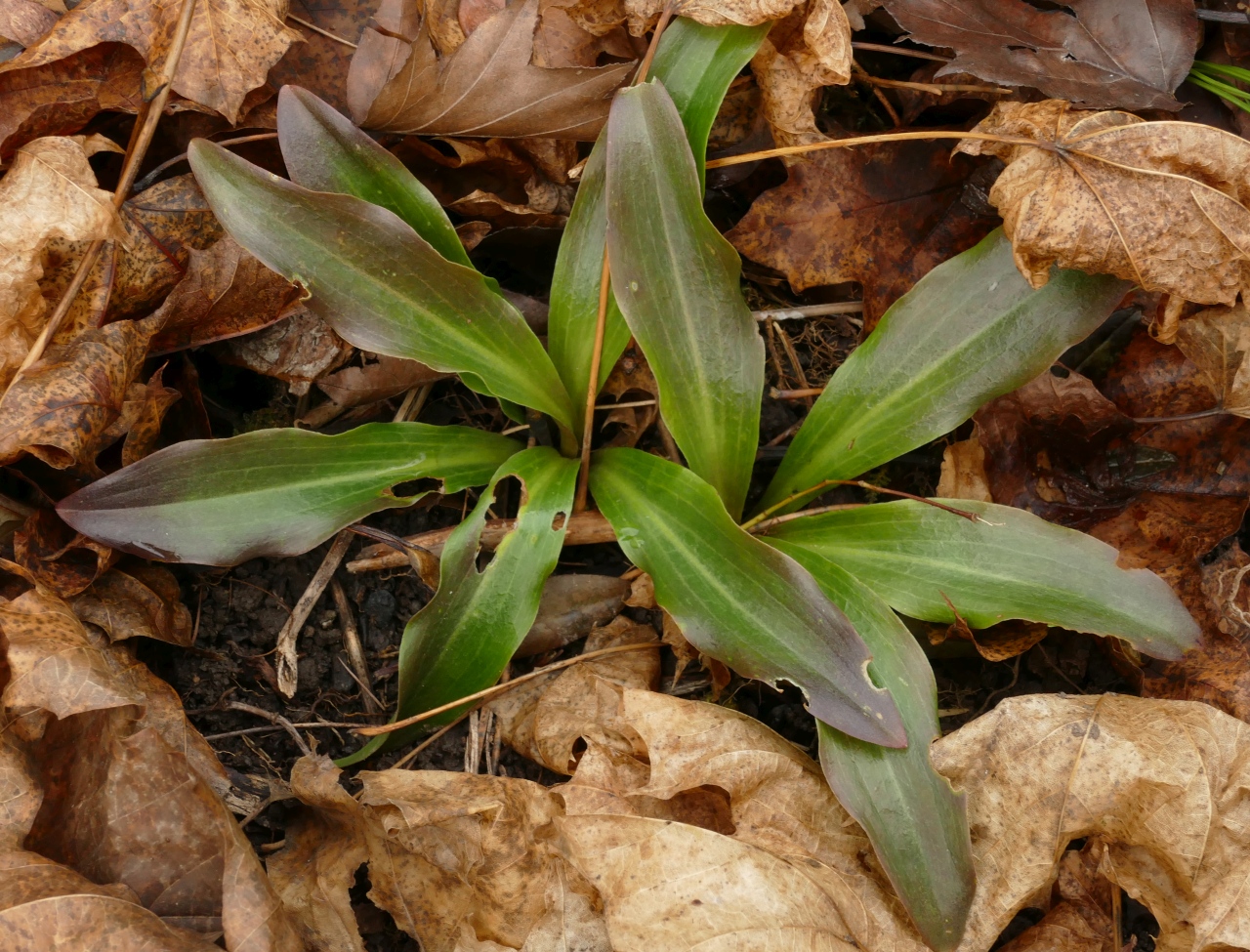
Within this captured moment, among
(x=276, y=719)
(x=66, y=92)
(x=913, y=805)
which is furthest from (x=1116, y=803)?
(x=66, y=92)

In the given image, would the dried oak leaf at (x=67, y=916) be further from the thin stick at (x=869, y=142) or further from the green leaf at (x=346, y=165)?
the thin stick at (x=869, y=142)

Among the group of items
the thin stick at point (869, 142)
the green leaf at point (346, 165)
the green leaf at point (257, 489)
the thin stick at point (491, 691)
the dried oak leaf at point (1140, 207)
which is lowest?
the thin stick at point (491, 691)

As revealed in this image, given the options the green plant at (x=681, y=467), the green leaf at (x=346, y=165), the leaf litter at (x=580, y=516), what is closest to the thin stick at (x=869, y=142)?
the leaf litter at (x=580, y=516)

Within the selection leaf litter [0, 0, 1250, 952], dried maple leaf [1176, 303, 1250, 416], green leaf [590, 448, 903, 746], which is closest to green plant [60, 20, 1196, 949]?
green leaf [590, 448, 903, 746]

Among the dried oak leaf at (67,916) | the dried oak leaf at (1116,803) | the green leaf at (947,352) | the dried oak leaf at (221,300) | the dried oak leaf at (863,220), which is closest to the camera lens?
the dried oak leaf at (67,916)

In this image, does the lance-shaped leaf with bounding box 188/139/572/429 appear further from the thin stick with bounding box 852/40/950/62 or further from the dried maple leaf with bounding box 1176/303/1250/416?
the dried maple leaf with bounding box 1176/303/1250/416

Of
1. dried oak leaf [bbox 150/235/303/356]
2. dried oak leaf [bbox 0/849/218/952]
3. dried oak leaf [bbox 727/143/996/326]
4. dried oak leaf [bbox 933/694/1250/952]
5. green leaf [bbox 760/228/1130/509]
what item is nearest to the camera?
dried oak leaf [bbox 0/849/218/952]
